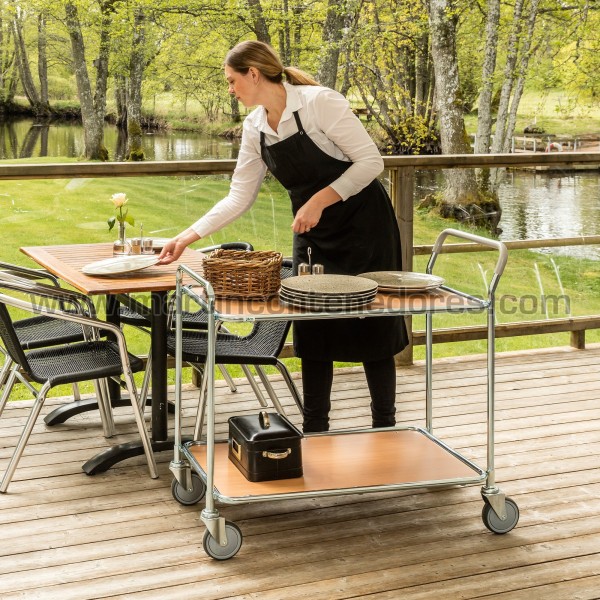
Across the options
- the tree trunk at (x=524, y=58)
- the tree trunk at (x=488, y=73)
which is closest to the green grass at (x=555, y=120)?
the tree trunk at (x=524, y=58)

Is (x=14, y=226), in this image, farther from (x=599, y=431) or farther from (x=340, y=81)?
(x=340, y=81)

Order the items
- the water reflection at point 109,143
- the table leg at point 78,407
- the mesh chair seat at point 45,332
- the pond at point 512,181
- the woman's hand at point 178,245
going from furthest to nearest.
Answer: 1. the water reflection at point 109,143
2. the pond at point 512,181
3. the table leg at point 78,407
4. the mesh chair seat at point 45,332
5. the woman's hand at point 178,245

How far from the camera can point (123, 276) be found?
291cm

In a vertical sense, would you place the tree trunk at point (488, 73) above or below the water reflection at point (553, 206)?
above

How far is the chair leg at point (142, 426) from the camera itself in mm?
2949

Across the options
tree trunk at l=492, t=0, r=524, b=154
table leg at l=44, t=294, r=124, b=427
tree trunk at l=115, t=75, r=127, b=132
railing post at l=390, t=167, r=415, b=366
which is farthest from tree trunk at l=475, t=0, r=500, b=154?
table leg at l=44, t=294, r=124, b=427

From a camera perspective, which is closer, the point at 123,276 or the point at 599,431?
the point at 123,276

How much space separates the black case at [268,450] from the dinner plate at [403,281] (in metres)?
0.50

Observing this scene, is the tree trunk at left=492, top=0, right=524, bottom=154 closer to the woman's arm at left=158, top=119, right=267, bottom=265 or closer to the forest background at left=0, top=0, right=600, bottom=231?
the forest background at left=0, top=0, right=600, bottom=231

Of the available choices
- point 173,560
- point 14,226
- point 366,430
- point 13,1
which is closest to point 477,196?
point 14,226

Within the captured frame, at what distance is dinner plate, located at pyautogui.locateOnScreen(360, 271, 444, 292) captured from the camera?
2539 mm

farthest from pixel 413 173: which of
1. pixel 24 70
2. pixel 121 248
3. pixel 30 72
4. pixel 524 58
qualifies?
pixel 30 72

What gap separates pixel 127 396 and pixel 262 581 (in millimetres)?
1542

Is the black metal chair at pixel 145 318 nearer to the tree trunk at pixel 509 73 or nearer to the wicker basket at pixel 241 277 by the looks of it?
the wicker basket at pixel 241 277
